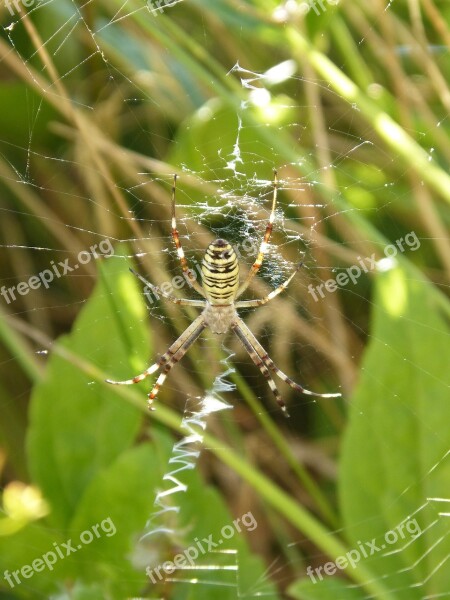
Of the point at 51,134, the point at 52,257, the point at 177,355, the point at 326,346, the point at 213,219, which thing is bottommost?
the point at 326,346

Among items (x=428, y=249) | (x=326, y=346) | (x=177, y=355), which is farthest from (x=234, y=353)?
(x=428, y=249)

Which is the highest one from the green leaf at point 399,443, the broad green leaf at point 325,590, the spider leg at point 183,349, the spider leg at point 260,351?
the spider leg at point 183,349

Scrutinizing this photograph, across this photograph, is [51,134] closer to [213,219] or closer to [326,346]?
[213,219]

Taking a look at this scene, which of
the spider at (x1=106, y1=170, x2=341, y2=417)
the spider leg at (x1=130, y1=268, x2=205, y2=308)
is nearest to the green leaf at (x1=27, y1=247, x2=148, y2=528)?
the spider at (x1=106, y1=170, x2=341, y2=417)

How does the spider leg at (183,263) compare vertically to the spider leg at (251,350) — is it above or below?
above

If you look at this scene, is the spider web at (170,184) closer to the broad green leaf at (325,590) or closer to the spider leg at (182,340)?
the spider leg at (182,340)

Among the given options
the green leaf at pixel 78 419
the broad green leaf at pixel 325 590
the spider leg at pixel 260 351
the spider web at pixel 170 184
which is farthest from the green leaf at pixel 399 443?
the spider leg at pixel 260 351

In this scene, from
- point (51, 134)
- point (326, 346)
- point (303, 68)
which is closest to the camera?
point (303, 68)
